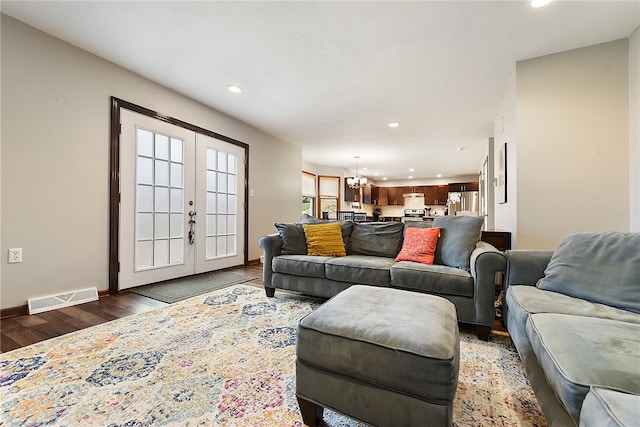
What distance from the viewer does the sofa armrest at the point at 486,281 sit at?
1.88 meters

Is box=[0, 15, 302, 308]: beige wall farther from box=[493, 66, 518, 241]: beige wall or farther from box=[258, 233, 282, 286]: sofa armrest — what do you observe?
box=[493, 66, 518, 241]: beige wall

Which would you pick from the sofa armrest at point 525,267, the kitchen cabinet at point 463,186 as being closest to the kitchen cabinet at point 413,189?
the kitchen cabinet at point 463,186

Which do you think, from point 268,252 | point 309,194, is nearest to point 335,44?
point 268,252

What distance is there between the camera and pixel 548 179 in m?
2.57

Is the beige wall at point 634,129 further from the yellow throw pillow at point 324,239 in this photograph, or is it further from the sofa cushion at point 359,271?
the yellow throw pillow at point 324,239

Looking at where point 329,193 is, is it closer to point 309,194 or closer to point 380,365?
point 309,194

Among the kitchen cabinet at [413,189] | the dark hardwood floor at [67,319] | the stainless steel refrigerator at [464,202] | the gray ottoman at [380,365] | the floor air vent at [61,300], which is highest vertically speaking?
the kitchen cabinet at [413,189]

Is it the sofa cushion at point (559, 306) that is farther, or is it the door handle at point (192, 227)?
the door handle at point (192, 227)

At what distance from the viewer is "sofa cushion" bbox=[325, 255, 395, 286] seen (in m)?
2.34

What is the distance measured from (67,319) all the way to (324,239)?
2.37 m

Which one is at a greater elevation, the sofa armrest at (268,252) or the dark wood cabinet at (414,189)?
the dark wood cabinet at (414,189)

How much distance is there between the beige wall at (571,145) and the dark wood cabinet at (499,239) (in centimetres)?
17

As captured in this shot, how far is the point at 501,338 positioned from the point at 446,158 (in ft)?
19.6

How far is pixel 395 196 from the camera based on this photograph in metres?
10.7
